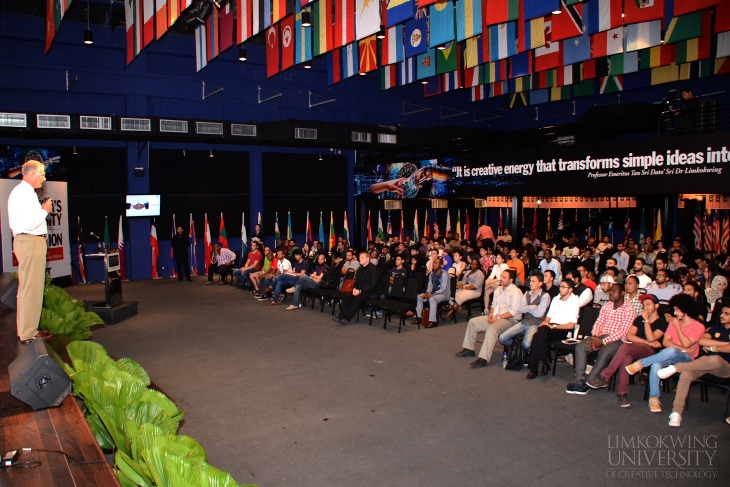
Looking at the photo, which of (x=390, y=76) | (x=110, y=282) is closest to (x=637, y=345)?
(x=110, y=282)

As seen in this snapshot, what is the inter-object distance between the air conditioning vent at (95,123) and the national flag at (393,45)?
721 cm

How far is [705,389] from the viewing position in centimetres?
575

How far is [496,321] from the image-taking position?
722 centimetres

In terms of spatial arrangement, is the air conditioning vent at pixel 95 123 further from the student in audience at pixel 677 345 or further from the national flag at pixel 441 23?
the student in audience at pixel 677 345

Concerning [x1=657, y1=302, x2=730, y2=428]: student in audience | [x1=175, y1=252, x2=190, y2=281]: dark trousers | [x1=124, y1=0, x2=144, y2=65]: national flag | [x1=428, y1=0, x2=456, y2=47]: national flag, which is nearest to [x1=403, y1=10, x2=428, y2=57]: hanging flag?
[x1=428, y1=0, x2=456, y2=47]: national flag

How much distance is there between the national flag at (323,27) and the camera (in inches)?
389

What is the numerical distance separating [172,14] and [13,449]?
777cm

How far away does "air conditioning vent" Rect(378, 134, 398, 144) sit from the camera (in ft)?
59.0

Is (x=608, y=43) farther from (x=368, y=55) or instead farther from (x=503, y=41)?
(x=368, y=55)

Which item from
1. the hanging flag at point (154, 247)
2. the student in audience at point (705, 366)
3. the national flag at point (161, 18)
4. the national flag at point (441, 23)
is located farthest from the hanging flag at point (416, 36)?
the hanging flag at point (154, 247)

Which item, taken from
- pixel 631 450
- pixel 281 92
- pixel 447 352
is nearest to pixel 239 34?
pixel 447 352

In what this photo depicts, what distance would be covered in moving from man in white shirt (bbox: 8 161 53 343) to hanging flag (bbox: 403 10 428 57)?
304 inches

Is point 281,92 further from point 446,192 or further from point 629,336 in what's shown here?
point 629,336

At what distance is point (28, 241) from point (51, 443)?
194 cm
